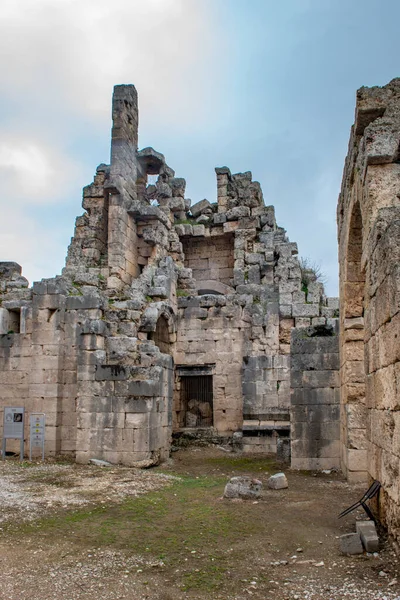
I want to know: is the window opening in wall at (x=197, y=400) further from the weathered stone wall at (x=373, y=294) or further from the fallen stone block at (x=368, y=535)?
the fallen stone block at (x=368, y=535)

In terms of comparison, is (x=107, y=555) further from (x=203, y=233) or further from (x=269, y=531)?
(x=203, y=233)

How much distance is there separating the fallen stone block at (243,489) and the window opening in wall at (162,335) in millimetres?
7444

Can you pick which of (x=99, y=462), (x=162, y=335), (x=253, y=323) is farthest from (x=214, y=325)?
(x=99, y=462)

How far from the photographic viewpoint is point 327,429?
10.5m

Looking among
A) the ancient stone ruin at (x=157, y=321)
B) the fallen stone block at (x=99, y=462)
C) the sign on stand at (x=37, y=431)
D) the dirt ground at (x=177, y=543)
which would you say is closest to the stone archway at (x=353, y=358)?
the dirt ground at (x=177, y=543)

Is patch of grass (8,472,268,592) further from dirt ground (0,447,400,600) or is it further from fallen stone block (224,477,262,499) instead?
fallen stone block (224,477,262,499)

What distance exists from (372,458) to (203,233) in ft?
43.5

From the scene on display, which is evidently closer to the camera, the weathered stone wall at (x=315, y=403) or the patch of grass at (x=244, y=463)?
the weathered stone wall at (x=315, y=403)

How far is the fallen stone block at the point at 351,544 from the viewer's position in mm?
5227

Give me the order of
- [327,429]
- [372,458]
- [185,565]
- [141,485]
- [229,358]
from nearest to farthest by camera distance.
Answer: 1. [185,565]
2. [372,458]
3. [141,485]
4. [327,429]
5. [229,358]

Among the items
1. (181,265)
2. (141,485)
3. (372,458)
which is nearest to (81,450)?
(141,485)

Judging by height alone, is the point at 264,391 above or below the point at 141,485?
above

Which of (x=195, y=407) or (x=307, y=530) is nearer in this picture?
(x=307, y=530)

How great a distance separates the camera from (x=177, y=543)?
5.77 meters
